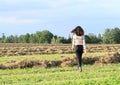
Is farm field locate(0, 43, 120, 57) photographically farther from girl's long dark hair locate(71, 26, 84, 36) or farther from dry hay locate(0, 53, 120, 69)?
girl's long dark hair locate(71, 26, 84, 36)

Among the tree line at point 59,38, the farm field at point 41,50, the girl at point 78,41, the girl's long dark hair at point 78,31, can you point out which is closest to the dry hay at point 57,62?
the girl at point 78,41

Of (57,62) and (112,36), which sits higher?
(112,36)

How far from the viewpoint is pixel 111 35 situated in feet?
310

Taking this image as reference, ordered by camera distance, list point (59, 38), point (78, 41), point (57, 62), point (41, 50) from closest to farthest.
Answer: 1. point (78, 41)
2. point (57, 62)
3. point (41, 50)
4. point (59, 38)

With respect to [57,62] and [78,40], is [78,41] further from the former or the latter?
[57,62]

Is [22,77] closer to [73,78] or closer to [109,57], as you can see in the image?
[73,78]

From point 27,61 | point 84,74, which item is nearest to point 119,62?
point 27,61

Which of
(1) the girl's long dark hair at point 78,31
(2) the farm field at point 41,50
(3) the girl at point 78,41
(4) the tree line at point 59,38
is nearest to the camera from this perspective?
(1) the girl's long dark hair at point 78,31

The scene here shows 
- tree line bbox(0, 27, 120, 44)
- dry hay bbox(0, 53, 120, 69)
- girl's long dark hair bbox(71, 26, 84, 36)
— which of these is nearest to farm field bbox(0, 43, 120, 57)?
dry hay bbox(0, 53, 120, 69)

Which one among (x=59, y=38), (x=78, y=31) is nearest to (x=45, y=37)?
(x=59, y=38)

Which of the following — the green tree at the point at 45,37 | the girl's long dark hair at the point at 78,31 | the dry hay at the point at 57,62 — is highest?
the green tree at the point at 45,37

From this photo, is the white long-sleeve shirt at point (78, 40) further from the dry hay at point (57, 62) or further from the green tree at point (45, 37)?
the green tree at point (45, 37)

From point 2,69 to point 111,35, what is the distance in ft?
238

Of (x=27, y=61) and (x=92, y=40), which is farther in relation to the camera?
(x=92, y=40)
